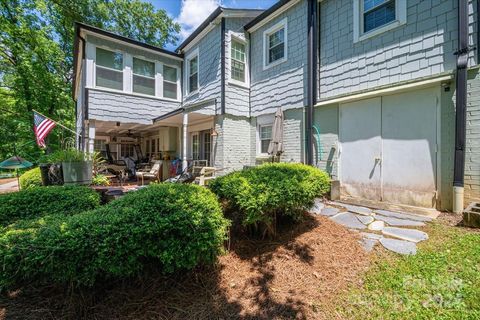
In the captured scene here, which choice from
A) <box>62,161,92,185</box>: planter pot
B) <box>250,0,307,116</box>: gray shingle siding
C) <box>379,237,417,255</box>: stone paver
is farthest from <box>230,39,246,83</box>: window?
<box>379,237,417,255</box>: stone paver

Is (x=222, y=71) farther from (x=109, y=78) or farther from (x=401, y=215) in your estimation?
(x=401, y=215)

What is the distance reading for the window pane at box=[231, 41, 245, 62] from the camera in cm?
849

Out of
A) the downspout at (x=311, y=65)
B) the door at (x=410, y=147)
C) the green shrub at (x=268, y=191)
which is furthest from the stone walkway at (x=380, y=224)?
the downspout at (x=311, y=65)

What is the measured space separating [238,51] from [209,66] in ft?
4.27

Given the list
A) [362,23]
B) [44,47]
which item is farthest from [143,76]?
[44,47]

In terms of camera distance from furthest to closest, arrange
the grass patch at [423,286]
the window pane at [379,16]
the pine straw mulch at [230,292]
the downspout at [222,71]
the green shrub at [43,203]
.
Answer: the downspout at [222,71]
the window pane at [379,16]
the green shrub at [43,203]
the pine straw mulch at [230,292]
the grass patch at [423,286]

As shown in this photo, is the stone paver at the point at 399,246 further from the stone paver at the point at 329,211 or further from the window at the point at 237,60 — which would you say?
the window at the point at 237,60

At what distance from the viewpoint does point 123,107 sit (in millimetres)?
8953

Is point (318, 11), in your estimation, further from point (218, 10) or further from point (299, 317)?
point (299, 317)

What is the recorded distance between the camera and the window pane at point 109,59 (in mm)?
8469

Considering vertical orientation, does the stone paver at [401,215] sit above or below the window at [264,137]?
below

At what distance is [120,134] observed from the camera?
47.9 feet

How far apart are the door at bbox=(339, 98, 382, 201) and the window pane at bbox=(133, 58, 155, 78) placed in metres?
8.16

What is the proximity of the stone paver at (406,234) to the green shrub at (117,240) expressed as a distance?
2825mm
